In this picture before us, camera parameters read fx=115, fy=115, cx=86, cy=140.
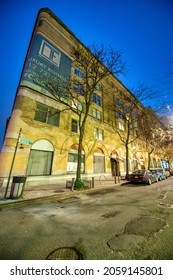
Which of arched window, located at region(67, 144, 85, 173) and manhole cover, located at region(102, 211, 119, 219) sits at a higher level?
arched window, located at region(67, 144, 85, 173)

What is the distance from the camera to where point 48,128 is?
1324 centimetres

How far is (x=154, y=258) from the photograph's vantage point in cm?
237

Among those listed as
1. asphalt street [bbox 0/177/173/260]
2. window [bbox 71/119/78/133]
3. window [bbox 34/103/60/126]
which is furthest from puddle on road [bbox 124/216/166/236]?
window [bbox 71/119/78/133]

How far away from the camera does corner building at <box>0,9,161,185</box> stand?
11.0 metres

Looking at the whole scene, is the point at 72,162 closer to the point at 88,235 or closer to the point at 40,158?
the point at 40,158

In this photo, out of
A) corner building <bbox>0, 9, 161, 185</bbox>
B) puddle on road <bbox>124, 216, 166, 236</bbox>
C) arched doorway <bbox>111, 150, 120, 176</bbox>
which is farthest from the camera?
arched doorway <bbox>111, 150, 120, 176</bbox>

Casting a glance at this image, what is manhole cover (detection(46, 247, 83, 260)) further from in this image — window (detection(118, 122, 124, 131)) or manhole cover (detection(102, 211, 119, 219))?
window (detection(118, 122, 124, 131))

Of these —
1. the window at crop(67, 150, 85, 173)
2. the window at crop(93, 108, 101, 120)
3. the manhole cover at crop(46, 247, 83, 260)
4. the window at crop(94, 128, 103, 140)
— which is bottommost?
the manhole cover at crop(46, 247, 83, 260)

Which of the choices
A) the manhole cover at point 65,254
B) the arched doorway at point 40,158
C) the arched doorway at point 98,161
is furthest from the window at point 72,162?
the manhole cover at point 65,254

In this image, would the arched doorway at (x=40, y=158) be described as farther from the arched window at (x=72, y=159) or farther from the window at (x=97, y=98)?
the window at (x=97, y=98)

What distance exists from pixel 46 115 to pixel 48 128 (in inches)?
63.3

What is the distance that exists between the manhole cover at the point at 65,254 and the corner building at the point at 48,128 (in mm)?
6200

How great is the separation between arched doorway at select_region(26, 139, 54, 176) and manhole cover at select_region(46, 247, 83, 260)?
978cm

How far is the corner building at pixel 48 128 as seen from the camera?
11.0m
